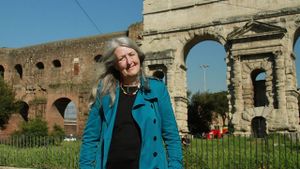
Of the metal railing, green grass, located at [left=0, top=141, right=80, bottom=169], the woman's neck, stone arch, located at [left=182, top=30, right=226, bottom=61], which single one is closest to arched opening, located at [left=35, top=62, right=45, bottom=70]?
stone arch, located at [left=182, top=30, right=226, bottom=61]

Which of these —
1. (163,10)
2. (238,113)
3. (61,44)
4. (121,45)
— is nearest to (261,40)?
(238,113)

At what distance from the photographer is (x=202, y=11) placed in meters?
22.3

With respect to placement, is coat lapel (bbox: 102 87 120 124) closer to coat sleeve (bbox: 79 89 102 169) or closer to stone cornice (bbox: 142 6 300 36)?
coat sleeve (bbox: 79 89 102 169)

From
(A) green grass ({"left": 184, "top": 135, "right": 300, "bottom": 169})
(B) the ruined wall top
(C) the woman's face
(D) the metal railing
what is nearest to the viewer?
(C) the woman's face

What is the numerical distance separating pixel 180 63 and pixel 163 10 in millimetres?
3548

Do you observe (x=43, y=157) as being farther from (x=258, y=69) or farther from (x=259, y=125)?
(x=258, y=69)

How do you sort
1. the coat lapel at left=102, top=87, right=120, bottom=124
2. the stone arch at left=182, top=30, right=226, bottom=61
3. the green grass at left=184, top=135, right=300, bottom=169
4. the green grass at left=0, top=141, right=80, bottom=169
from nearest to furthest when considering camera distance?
the coat lapel at left=102, top=87, right=120, bottom=124, the green grass at left=184, top=135, right=300, bottom=169, the green grass at left=0, top=141, right=80, bottom=169, the stone arch at left=182, top=30, right=226, bottom=61

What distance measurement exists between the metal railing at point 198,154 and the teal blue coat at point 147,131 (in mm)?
5607

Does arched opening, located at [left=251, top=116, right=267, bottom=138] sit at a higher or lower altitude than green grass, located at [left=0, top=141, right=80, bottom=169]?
higher

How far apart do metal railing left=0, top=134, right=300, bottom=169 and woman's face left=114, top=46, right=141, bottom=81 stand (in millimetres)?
5719

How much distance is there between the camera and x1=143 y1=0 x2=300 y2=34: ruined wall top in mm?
20188

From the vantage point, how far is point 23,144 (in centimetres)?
1099

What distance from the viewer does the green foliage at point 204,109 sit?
3256cm

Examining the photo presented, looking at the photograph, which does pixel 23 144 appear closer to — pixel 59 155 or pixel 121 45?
pixel 59 155
